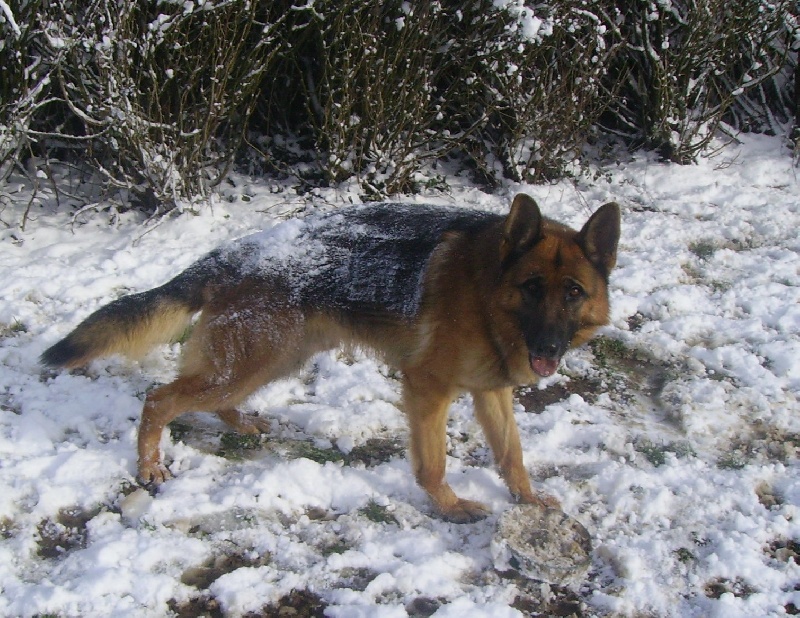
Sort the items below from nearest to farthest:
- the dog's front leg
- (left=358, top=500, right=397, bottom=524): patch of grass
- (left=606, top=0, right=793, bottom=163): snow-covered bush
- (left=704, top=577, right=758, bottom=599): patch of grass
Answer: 1. (left=704, top=577, right=758, bottom=599): patch of grass
2. (left=358, top=500, right=397, bottom=524): patch of grass
3. the dog's front leg
4. (left=606, top=0, right=793, bottom=163): snow-covered bush

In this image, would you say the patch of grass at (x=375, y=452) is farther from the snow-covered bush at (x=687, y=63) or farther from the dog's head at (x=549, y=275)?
the snow-covered bush at (x=687, y=63)

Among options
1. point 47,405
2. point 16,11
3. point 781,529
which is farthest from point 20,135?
point 781,529

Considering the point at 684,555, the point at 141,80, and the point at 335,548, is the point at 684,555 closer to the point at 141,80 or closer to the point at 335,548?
the point at 335,548

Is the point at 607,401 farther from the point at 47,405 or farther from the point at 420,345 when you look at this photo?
the point at 47,405

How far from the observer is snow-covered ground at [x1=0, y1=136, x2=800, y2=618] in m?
2.66

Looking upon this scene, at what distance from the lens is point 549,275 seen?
3.02 m

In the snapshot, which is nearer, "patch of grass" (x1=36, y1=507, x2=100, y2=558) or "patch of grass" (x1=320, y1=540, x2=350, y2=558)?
"patch of grass" (x1=36, y1=507, x2=100, y2=558)

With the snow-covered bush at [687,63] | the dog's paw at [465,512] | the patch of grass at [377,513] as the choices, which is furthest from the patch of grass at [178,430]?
the snow-covered bush at [687,63]

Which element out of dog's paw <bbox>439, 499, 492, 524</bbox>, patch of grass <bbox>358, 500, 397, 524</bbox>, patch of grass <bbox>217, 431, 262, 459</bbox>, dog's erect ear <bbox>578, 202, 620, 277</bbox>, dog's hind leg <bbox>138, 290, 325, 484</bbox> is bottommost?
dog's paw <bbox>439, 499, 492, 524</bbox>

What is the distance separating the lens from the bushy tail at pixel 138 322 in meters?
3.32

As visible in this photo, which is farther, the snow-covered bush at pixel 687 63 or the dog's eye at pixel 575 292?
the snow-covered bush at pixel 687 63

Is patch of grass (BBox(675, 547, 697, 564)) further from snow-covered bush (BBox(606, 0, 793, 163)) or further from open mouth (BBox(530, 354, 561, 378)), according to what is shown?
snow-covered bush (BBox(606, 0, 793, 163))

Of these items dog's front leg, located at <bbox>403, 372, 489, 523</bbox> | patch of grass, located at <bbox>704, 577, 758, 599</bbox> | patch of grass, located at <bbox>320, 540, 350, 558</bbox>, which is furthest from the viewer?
dog's front leg, located at <bbox>403, 372, 489, 523</bbox>

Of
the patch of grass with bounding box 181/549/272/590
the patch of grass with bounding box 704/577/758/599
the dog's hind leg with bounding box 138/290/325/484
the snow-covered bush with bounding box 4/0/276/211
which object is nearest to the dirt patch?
the patch of grass with bounding box 704/577/758/599
